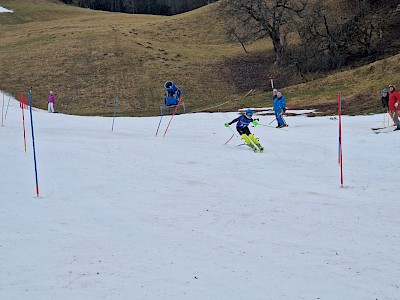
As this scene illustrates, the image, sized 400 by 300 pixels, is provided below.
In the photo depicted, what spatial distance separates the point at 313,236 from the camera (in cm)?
1024

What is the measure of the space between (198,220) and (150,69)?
132 feet

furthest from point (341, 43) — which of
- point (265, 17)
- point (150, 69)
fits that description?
point (150, 69)

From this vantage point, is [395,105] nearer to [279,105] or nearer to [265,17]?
[279,105]

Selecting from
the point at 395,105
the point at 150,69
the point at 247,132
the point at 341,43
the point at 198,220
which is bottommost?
the point at 198,220

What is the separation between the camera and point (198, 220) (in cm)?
1116

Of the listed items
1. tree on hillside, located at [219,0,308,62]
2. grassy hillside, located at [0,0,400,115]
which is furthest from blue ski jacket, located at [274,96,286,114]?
tree on hillside, located at [219,0,308,62]

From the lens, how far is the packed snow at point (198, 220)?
808 centimetres

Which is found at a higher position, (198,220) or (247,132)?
(247,132)

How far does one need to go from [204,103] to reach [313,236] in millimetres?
33697

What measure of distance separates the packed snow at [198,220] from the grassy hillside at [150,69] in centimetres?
1439

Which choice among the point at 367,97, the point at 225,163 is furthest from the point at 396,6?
the point at 225,163

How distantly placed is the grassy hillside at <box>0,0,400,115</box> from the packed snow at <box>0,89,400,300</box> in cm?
1439

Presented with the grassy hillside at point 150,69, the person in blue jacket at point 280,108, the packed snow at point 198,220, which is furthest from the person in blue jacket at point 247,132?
the grassy hillside at point 150,69

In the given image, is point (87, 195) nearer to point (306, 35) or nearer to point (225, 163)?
point (225, 163)
